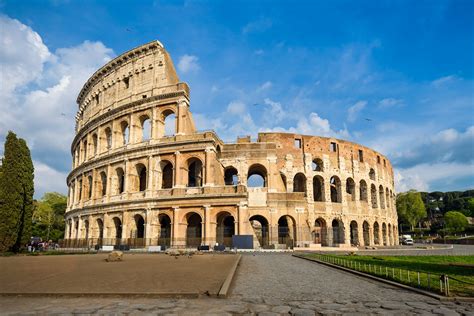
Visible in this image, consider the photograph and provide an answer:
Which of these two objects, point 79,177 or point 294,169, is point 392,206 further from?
point 79,177

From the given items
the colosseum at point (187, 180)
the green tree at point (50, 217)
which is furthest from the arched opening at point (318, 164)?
the green tree at point (50, 217)

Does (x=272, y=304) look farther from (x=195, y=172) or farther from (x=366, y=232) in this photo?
(x=366, y=232)

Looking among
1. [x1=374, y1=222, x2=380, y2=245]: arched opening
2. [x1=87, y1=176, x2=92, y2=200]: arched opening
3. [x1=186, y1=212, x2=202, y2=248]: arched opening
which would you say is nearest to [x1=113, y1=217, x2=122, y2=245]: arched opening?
[x1=87, y1=176, x2=92, y2=200]: arched opening

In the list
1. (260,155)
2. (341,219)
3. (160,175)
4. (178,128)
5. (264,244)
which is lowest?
(264,244)

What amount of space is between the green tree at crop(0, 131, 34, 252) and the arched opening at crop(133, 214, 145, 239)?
347 inches

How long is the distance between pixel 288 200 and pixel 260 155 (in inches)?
205

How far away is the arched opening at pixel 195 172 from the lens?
3222 centimetres

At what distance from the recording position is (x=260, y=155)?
1321 inches

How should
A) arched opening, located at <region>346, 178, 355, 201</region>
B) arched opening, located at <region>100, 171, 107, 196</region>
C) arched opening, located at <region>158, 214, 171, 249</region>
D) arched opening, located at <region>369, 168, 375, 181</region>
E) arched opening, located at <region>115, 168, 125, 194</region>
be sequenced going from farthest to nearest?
arched opening, located at <region>369, 168, 375, 181</region>, arched opening, located at <region>346, 178, 355, 201</region>, arched opening, located at <region>100, 171, 107, 196</region>, arched opening, located at <region>115, 168, 125, 194</region>, arched opening, located at <region>158, 214, 171, 249</region>

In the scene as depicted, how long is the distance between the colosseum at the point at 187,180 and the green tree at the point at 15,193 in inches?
304

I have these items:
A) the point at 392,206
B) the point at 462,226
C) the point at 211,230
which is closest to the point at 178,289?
the point at 211,230

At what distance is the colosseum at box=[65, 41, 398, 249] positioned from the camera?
29781mm

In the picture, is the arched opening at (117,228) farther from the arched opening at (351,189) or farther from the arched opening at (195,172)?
the arched opening at (351,189)

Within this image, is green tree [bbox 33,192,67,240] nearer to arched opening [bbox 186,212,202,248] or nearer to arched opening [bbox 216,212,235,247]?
arched opening [bbox 186,212,202,248]
